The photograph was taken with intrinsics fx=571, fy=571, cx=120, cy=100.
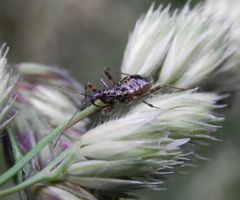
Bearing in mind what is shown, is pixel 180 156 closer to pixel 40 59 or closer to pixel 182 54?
pixel 182 54

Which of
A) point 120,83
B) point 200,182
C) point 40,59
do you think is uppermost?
point 40,59

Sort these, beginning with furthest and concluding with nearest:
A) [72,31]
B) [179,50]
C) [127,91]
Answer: [72,31]
[179,50]
[127,91]

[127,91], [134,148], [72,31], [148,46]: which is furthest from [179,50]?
[72,31]

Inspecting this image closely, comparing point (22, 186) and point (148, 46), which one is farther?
point (148, 46)

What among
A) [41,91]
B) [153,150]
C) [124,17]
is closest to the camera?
[153,150]

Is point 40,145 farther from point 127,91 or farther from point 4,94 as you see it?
point 127,91

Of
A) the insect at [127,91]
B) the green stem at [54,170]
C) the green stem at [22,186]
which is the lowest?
the green stem at [22,186]

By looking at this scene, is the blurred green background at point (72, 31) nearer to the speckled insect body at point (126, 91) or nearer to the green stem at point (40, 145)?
the speckled insect body at point (126, 91)

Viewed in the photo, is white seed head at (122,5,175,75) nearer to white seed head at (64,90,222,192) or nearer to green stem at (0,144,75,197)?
white seed head at (64,90,222,192)

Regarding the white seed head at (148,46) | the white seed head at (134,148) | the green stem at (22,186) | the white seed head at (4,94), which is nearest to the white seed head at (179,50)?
the white seed head at (148,46)

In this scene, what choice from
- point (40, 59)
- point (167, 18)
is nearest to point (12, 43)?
point (40, 59)

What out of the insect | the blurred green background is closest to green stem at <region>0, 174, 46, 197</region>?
the insect
